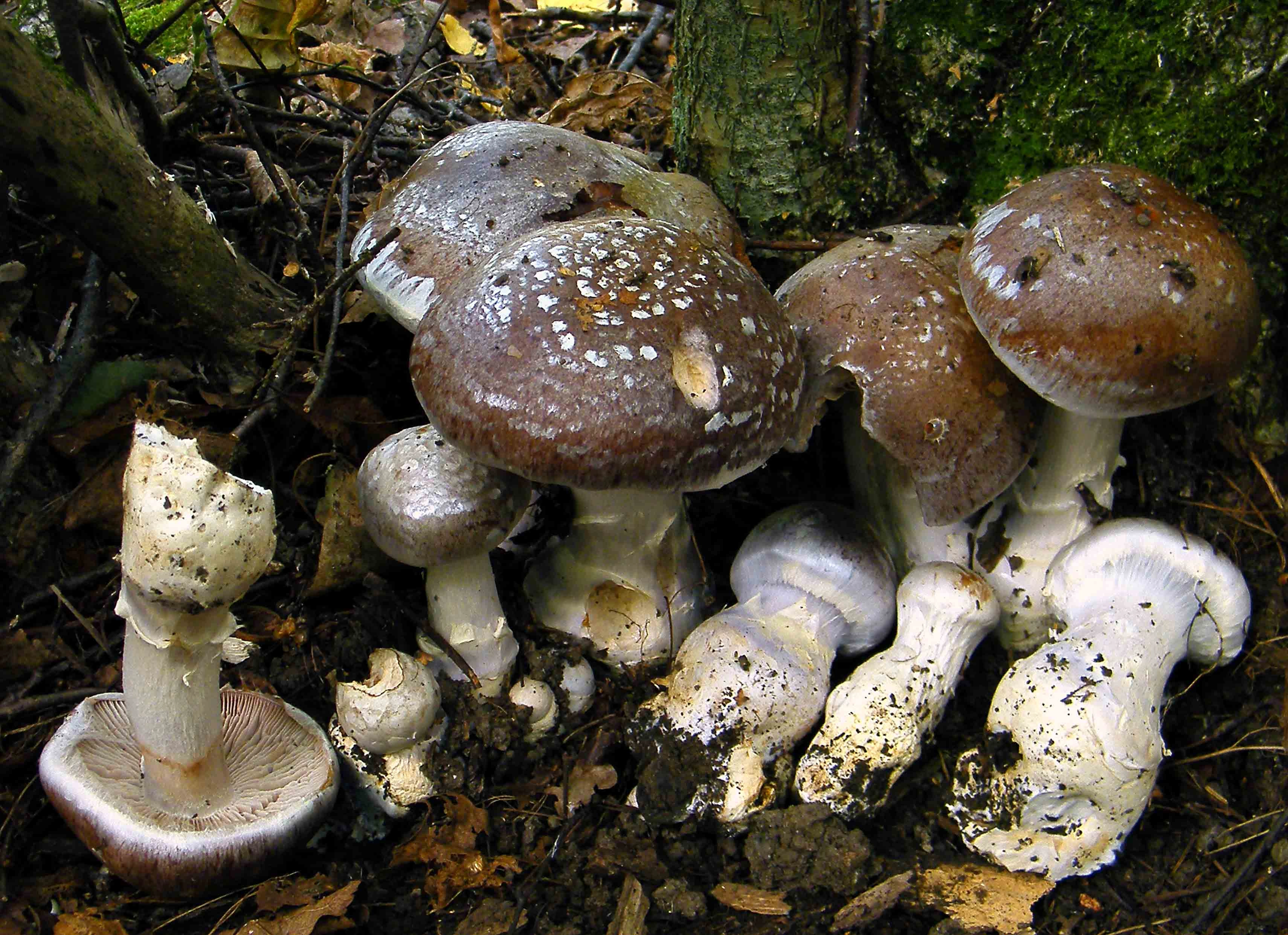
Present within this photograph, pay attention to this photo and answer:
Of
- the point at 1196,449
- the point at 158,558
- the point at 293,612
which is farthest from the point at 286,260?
the point at 1196,449

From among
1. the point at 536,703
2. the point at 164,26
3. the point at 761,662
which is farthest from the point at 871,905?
the point at 164,26

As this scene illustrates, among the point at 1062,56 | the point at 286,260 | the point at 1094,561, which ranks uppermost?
the point at 1062,56

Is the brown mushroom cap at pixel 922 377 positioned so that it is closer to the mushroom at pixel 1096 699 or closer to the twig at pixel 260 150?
the mushroom at pixel 1096 699

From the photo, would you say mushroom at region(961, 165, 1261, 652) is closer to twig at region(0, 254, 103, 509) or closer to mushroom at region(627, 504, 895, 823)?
mushroom at region(627, 504, 895, 823)

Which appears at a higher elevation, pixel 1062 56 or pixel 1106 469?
pixel 1062 56

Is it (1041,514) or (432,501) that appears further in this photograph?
(1041,514)

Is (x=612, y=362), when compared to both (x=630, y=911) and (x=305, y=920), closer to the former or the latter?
(x=630, y=911)

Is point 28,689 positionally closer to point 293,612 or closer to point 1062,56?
point 293,612
